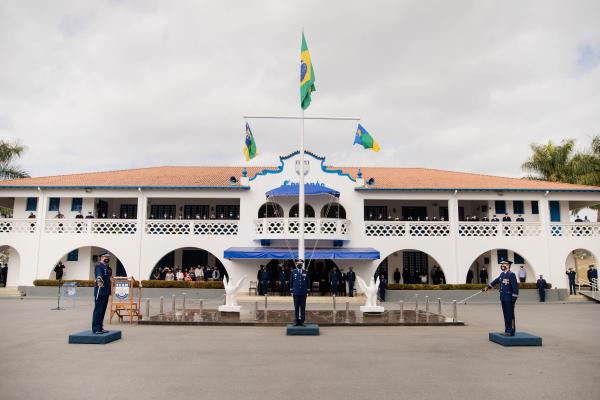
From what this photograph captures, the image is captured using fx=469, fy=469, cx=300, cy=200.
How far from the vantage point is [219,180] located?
28031mm

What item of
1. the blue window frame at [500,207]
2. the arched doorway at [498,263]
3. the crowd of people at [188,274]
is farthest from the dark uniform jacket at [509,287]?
the blue window frame at [500,207]

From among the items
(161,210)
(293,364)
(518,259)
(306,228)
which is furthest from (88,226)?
(518,259)

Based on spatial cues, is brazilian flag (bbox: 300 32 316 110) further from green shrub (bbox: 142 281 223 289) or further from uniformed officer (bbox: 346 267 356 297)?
green shrub (bbox: 142 281 223 289)

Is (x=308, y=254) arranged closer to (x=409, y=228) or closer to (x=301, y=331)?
(x=409, y=228)

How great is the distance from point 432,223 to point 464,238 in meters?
1.88

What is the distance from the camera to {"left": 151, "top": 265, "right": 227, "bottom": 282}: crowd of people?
84.2 ft

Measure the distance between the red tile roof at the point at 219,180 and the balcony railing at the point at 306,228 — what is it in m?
2.95

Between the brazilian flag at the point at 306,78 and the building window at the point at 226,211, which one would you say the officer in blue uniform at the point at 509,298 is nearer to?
the brazilian flag at the point at 306,78

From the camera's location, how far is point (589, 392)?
6.60 meters

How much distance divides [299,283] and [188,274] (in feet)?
49.3

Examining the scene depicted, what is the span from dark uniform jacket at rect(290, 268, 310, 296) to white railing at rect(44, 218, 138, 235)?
16.1 meters

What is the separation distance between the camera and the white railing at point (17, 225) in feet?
85.5

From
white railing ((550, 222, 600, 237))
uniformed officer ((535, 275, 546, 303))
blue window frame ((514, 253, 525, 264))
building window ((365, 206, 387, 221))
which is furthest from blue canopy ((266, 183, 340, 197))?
white railing ((550, 222, 600, 237))

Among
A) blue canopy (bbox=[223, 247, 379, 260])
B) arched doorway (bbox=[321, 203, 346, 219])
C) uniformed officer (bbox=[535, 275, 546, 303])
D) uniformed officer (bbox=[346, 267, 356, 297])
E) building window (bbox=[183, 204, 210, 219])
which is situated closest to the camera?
blue canopy (bbox=[223, 247, 379, 260])
